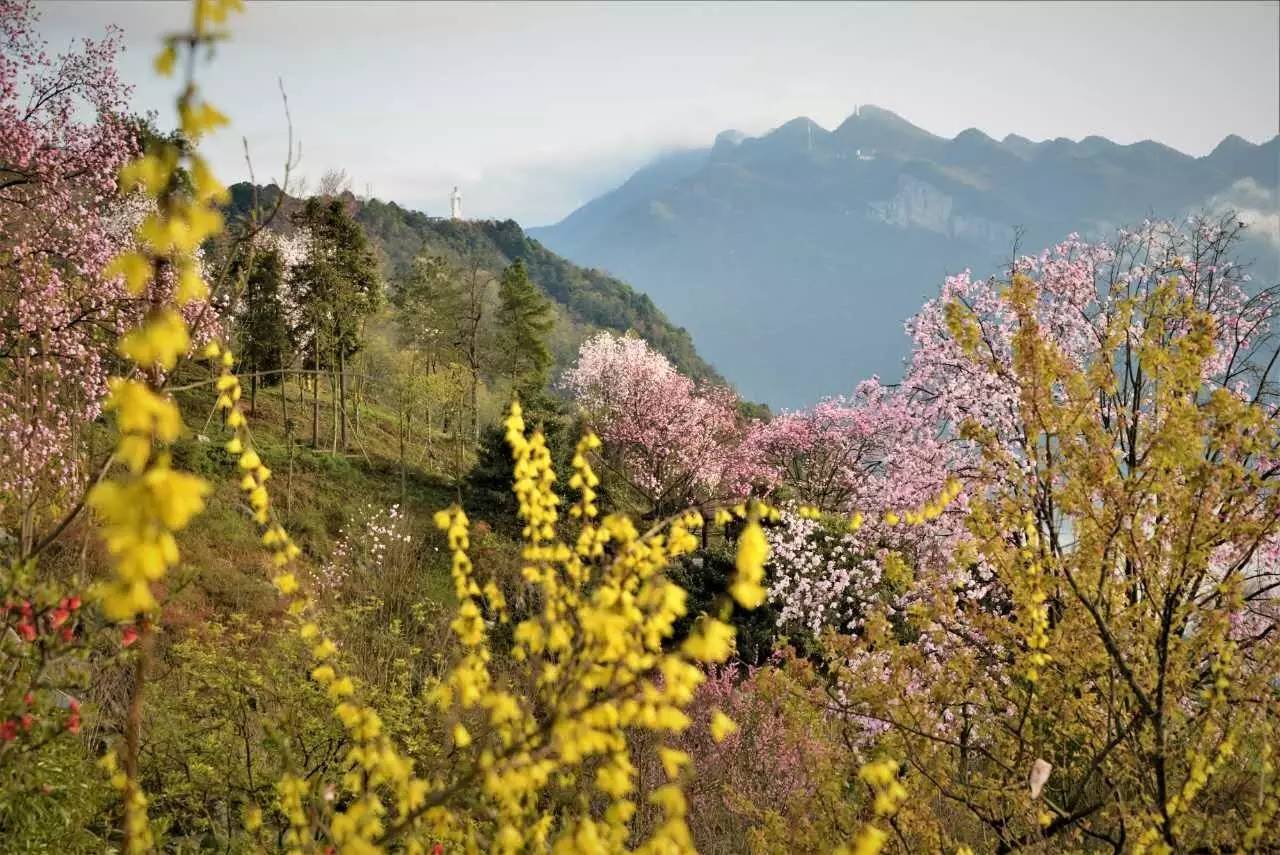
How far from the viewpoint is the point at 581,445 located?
2.94 m

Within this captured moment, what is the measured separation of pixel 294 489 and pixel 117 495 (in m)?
19.8

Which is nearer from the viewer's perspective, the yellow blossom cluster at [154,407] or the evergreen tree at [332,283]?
the yellow blossom cluster at [154,407]

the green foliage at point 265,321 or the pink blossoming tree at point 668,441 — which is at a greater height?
the green foliage at point 265,321

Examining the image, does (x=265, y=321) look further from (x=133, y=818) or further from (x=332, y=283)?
(x=133, y=818)

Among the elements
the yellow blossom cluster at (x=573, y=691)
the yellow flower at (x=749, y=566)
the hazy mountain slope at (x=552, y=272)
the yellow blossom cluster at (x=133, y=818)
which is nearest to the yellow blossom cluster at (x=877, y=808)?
the yellow blossom cluster at (x=573, y=691)

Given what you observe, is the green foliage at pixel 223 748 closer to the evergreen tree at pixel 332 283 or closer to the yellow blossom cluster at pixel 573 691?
the yellow blossom cluster at pixel 573 691

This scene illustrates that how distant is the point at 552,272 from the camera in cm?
8506

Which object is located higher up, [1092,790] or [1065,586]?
[1065,586]

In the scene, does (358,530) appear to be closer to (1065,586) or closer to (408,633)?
(408,633)

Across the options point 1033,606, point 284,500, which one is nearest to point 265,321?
point 284,500

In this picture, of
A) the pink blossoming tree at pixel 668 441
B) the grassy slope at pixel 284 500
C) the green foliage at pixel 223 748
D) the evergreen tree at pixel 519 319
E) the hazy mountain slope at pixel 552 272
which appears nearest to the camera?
the green foliage at pixel 223 748

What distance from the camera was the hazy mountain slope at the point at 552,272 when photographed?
72000mm

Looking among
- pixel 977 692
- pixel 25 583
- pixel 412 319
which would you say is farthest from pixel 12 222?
pixel 412 319

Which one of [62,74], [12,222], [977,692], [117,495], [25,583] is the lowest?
[977,692]
